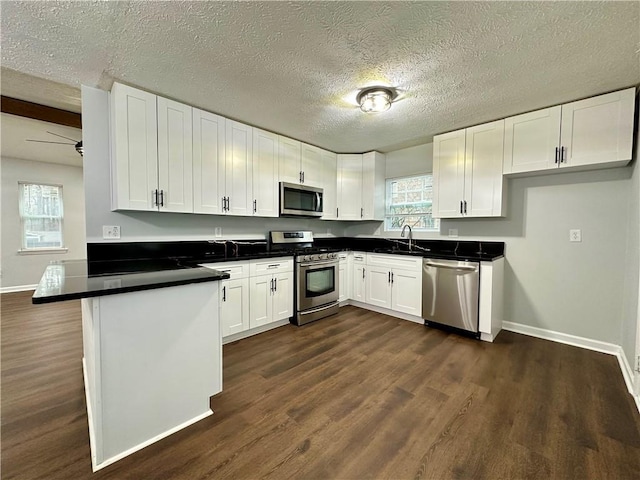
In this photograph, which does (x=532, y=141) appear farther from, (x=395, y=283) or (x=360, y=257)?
(x=360, y=257)

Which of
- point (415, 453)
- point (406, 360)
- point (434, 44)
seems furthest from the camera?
point (406, 360)

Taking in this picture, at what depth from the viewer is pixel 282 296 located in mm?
3201

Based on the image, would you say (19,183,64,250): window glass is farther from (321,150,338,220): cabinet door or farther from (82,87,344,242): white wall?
(321,150,338,220): cabinet door

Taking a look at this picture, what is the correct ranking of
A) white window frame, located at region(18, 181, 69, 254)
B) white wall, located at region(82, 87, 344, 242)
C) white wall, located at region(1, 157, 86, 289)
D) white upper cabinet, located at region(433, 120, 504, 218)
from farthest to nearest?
white window frame, located at region(18, 181, 69, 254)
white wall, located at region(1, 157, 86, 289)
white upper cabinet, located at region(433, 120, 504, 218)
white wall, located at region(82, 87, 344, 242)

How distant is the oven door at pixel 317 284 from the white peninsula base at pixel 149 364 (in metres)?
1.65

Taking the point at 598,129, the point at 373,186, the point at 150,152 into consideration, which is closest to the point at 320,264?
the point at 373,186

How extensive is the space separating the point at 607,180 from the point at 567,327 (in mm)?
1558

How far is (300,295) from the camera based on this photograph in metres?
3.29

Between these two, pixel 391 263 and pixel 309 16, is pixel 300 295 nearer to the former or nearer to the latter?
pixel 391 263

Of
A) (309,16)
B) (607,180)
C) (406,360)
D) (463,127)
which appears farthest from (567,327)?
(309,16)

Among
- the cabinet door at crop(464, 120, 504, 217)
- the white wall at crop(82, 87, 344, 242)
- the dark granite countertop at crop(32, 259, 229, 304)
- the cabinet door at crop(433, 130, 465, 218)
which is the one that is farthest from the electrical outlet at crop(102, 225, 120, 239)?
the cabinet door at crop(464, 120, 504, 217)

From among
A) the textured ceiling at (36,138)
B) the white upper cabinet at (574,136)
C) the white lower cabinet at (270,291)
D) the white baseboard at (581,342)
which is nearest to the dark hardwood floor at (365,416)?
the white baseboard at (581,342)

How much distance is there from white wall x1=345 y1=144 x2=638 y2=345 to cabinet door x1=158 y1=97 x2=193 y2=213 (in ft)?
11.6

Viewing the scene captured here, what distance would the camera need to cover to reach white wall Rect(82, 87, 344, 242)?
2.37m
